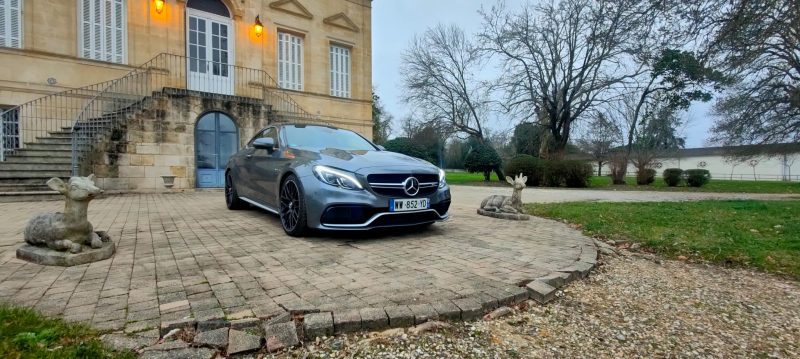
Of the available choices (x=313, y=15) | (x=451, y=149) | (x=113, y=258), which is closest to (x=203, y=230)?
(x=113, y=258)

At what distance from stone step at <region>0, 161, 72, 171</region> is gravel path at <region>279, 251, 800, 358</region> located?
1050cm

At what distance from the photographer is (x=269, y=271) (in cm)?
298

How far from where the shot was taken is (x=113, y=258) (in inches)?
132

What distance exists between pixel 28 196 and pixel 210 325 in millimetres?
9225

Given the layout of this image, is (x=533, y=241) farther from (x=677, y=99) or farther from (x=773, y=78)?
(x=677, y=99)

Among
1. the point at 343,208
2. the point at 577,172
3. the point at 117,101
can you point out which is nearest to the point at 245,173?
the point at 343,208

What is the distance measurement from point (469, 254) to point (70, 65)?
12.6 m

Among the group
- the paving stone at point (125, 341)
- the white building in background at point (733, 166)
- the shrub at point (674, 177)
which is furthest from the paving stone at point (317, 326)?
the white building in background at point (733, 166)

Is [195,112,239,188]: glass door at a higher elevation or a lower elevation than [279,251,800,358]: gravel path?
higher

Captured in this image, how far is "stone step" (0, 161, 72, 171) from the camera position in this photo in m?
8.59

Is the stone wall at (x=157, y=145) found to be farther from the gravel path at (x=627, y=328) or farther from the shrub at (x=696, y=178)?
the shrub at (x=696, y=178)

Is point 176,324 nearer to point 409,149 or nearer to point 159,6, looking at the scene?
point 159,6

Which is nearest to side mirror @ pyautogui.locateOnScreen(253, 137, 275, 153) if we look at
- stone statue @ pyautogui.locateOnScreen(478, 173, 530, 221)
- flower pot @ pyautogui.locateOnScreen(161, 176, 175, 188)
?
stone statue @ pyautogui.locateOnScreen(478, 173, 530, 221)

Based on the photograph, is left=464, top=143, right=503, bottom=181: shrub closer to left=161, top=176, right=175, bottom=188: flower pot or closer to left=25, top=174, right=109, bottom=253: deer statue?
left=161, top=176, right=175, bottom=188: flower pot
